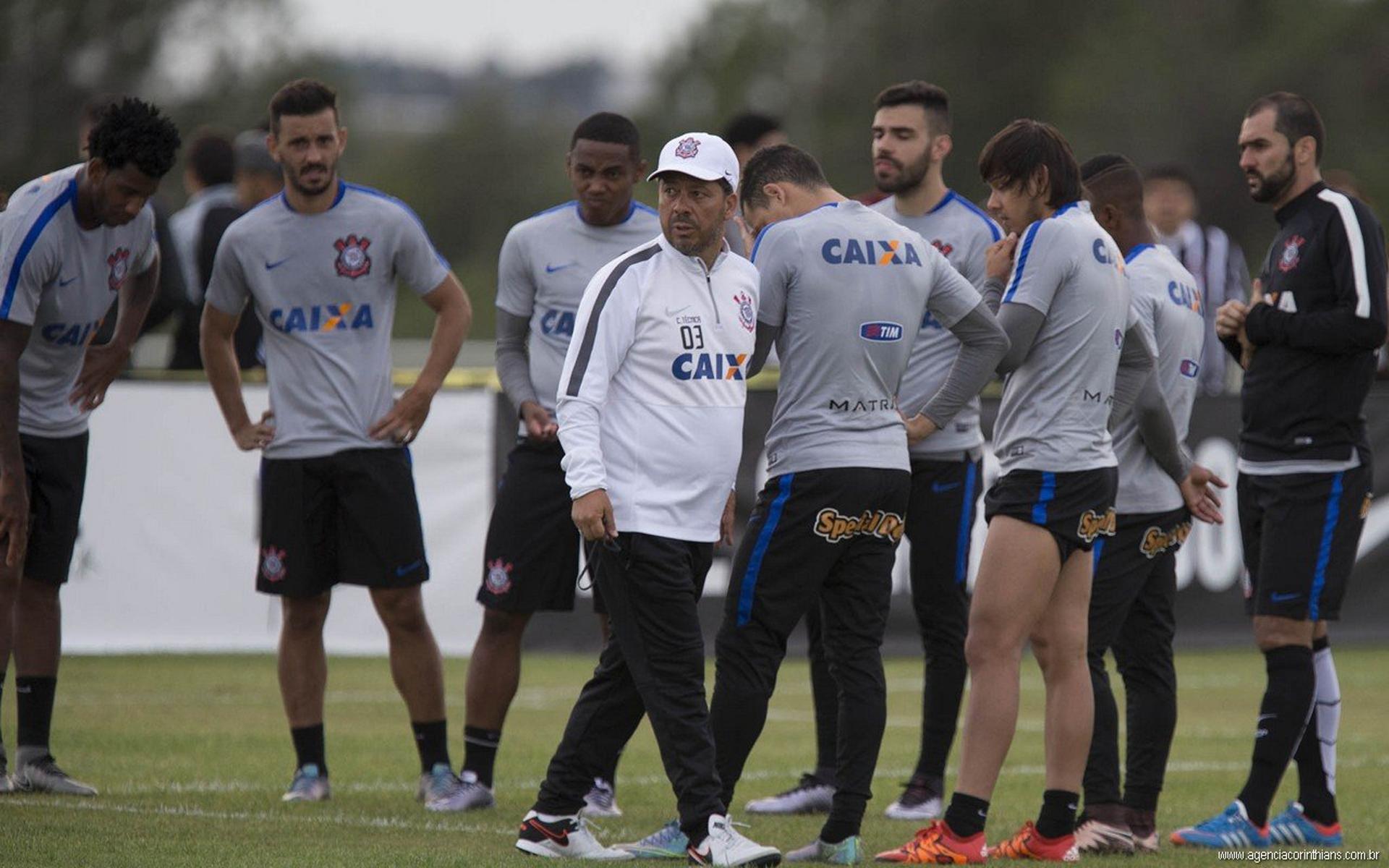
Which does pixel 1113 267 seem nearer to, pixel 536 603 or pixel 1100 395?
pixel 1100 395

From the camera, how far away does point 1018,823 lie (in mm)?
7652

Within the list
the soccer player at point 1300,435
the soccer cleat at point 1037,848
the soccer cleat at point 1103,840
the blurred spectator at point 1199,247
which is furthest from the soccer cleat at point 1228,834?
the blurred spectator at point 1199,247

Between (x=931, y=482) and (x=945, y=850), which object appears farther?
(x=931, y=482)

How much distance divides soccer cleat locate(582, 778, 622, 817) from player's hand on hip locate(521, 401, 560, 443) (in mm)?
1347

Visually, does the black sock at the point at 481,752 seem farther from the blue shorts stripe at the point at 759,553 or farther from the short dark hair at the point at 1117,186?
the short dark hair at the point at 1117,186

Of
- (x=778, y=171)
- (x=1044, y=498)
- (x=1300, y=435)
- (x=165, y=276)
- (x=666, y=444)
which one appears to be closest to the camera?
(x=666, y=444)

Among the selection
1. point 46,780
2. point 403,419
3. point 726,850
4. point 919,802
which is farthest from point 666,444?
point 46,780

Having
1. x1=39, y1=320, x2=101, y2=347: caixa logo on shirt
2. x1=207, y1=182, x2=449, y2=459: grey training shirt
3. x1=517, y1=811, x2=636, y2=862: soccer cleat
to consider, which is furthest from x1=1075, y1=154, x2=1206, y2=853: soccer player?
x1=39, y1=320, x2=101, y2=347: caixa logo on shirt

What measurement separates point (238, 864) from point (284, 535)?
2.05 metres

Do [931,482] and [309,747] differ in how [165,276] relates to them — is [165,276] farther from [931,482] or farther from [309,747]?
[931,482]

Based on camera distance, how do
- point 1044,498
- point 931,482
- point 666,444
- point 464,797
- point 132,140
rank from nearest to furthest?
point 666,444 → point 1044,498 → point 132,140 → point 464,797 → point 931,482

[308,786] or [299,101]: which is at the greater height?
[299,101]

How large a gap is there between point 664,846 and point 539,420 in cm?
194

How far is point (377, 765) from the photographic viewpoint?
8.91 meters
